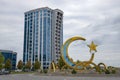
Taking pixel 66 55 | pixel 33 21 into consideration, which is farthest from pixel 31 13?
pixel 66 55

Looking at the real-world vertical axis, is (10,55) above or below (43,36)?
below

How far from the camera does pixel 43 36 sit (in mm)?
105000

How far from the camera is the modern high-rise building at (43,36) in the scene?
104 metres

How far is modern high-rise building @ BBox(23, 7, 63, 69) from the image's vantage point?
103688 mm

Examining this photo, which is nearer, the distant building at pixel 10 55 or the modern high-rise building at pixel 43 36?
the distant building at pixel 10 55

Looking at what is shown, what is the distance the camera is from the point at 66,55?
149 ft

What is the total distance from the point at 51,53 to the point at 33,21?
68.3ft

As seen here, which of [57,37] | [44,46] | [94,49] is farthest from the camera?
[57,37]

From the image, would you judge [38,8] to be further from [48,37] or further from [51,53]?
[51,53]

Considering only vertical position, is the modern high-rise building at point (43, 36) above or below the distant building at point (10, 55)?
above

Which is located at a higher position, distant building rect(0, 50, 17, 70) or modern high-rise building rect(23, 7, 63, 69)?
modern high-rise building rect(23, 7, 63, 69)

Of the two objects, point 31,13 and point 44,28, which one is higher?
point 31,13

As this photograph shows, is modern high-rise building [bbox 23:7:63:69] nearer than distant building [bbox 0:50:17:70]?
No

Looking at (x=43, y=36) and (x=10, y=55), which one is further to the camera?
(x=43, y=36)
